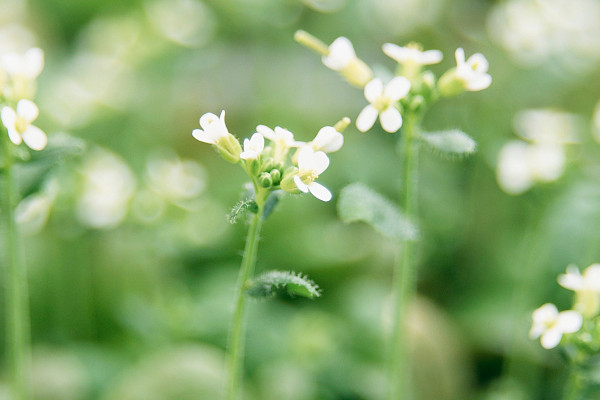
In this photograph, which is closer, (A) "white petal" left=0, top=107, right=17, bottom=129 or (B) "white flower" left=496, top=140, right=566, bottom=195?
(A) "white petal" left=0, top=107, right=17, bottom=129

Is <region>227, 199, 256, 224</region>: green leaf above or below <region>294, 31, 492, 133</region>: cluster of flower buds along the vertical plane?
below

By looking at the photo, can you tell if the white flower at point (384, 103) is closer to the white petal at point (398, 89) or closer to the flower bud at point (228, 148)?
the white petal at point (398, 89)

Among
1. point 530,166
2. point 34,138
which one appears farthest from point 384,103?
point 530,166

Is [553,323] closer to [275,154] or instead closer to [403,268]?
[403,268]

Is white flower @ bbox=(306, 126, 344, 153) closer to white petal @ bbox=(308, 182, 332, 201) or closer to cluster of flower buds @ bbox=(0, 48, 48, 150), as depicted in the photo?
white petal @ bbox=(308, 182, 332, 201)

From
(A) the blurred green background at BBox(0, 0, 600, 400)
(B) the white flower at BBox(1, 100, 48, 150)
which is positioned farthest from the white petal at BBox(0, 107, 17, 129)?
(A) the blurred green background at BBox(0, 0, 600, 400)

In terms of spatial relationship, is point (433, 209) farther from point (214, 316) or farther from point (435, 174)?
point (214, 316)

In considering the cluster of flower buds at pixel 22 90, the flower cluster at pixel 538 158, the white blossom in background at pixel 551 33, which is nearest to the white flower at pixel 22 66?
the cluster of flower buds at pixel 22 90
